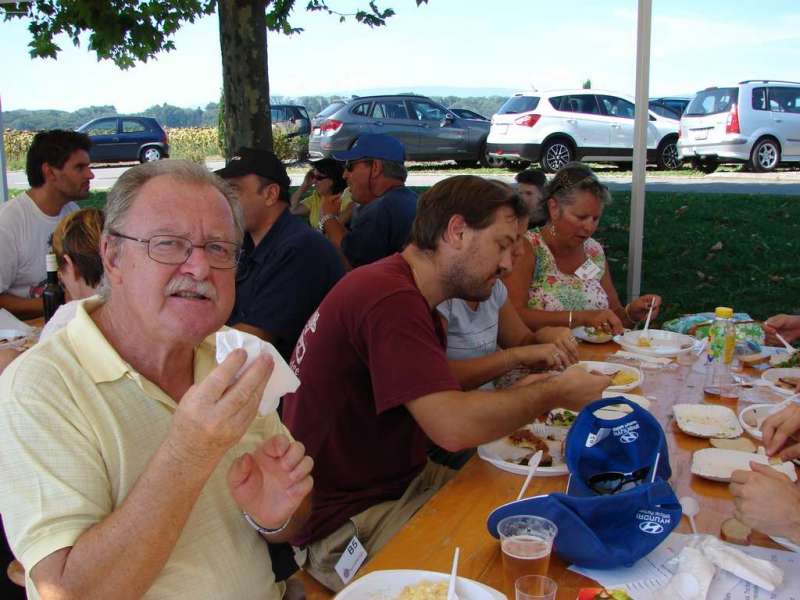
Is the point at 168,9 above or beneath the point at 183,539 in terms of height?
above

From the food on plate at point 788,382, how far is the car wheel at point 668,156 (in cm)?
1219

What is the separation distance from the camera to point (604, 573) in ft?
5.19

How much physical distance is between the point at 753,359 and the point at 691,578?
208cm

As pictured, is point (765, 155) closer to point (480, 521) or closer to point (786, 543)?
point (786, 543)

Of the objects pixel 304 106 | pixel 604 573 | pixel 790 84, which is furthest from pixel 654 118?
pixel 604 573

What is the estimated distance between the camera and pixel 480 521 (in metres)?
1.82

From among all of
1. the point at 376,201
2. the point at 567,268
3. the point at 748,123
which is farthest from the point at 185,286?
the point at 748,123

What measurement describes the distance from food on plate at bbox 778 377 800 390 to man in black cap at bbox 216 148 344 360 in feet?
6.47

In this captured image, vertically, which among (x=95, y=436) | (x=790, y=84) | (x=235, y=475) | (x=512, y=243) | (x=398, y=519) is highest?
(x=790, y=84)

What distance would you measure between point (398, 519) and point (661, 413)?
1.05m

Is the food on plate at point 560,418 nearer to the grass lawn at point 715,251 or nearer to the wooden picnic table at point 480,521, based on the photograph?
the wooden picnic table at point 480,521

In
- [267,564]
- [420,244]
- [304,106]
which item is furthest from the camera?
[304,106]

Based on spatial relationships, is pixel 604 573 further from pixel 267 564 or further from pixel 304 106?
pixel 304 106

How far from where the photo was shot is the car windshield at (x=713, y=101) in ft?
39.9
